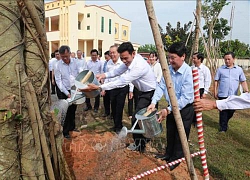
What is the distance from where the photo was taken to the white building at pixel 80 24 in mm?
21906

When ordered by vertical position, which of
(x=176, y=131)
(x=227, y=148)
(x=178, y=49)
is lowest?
(x=227, y=148)

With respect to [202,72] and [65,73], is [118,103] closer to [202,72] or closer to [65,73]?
[65,73]

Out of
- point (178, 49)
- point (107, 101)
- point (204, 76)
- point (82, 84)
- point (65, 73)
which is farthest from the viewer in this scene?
point (107, 101)

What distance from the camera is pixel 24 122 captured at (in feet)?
5.58

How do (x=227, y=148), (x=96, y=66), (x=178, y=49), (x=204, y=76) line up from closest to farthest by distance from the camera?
(x=178, y=49)
(x=227, y=148)
(x=204, y=76)
(x=96, y=66)

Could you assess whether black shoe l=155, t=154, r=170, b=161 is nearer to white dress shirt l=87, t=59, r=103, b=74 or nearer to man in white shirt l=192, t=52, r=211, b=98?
man in white shirt l=192, t=52, r=211, b=98

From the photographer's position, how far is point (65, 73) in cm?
414

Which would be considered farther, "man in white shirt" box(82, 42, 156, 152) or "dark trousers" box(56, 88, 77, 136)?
"dark trousers" box(56, 88, 77, 136)

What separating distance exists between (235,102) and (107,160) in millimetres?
1933

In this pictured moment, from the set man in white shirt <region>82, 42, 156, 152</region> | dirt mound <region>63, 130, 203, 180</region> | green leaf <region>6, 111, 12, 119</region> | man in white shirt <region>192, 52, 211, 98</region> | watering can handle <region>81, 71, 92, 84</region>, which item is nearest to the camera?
green leaf <region>6, 111, 12, 119</region>

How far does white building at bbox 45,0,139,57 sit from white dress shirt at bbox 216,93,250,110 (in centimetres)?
2158

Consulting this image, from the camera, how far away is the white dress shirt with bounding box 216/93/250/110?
6.40ft

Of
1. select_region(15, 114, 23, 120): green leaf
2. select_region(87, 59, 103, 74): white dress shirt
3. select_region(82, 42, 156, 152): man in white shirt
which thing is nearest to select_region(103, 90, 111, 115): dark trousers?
select_region(87, 59, 103, 74): white dress shirt

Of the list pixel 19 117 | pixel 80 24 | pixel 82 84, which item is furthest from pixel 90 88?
pixel 80 24
